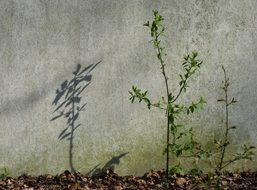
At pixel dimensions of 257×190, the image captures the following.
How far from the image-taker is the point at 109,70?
12.9ft

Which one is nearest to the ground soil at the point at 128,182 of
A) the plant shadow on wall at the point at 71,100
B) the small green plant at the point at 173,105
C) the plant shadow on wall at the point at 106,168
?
the plant shadow on wall at the point at 106,168

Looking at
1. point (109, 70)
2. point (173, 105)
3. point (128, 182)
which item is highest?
point (109, 70)

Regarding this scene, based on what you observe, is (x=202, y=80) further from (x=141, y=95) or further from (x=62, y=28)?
(x=62, y=28)

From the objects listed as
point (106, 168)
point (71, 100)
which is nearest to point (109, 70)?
point (71, 100)

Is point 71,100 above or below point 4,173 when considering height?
above

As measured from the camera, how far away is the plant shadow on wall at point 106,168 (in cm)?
405

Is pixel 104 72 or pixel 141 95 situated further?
pixel 104 72

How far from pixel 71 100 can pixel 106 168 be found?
2.22 ft

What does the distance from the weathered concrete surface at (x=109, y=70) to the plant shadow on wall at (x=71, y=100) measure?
0.04m

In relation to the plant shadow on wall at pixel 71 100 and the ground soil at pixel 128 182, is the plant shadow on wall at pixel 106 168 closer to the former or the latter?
the ground soil at pixel 128 182

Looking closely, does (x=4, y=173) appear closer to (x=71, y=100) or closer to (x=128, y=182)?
(x=71, y=100)

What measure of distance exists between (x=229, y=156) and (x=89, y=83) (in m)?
1.41

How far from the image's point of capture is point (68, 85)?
155 inches

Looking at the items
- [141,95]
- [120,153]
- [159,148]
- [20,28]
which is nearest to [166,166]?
[159,148]
